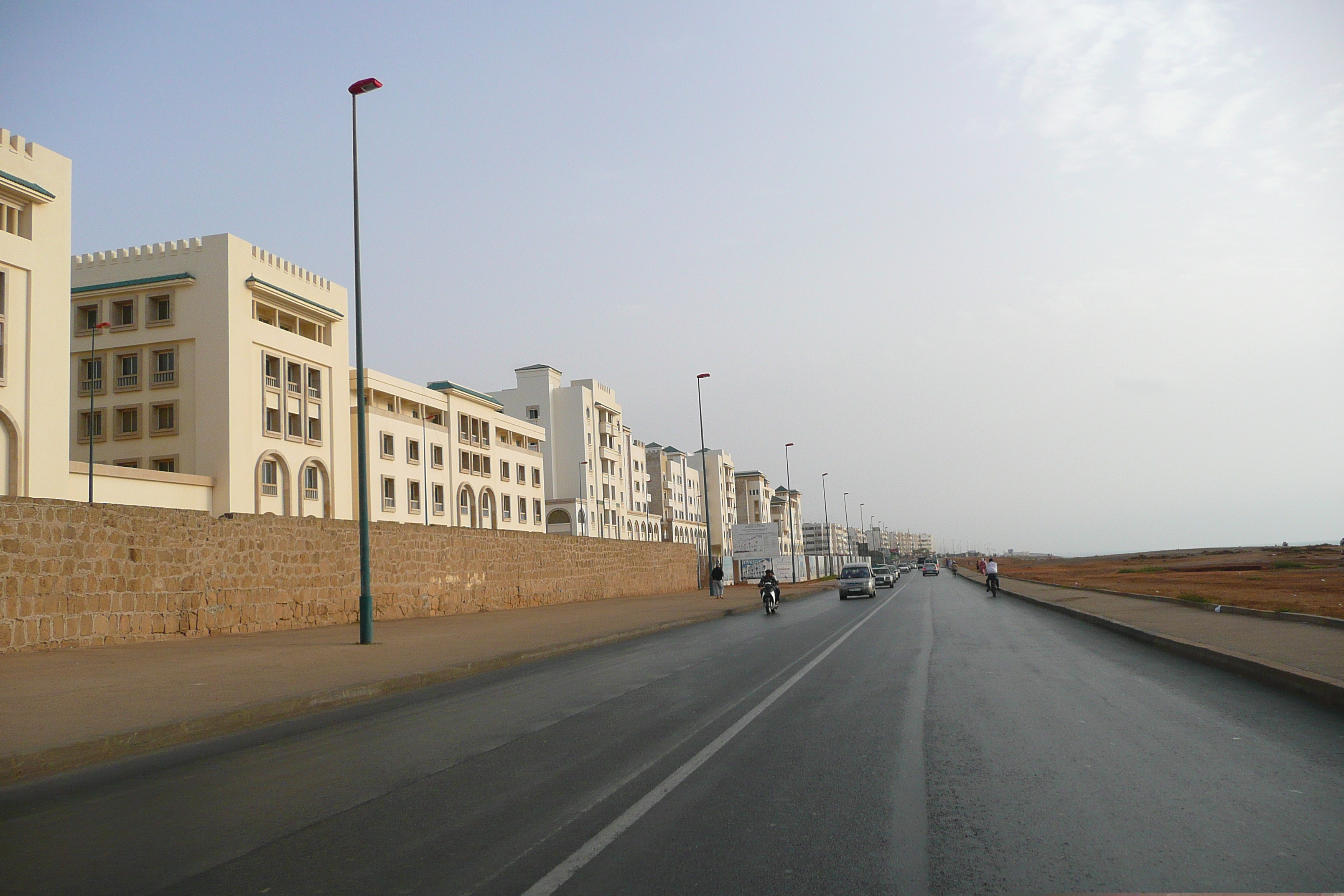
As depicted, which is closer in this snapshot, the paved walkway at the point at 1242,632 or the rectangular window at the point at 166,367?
the paved walkway at the point at 1242,632

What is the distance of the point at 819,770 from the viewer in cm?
689

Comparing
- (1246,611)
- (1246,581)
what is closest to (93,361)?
(1246,611)

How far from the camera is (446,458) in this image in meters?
65.9

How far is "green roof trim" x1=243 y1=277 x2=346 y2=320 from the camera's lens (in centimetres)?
4450

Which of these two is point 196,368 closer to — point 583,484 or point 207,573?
point 207,573

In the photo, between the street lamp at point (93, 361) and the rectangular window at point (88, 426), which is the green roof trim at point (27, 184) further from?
the rectangular window at point (88, 426)

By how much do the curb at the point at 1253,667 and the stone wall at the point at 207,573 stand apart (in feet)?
60.1

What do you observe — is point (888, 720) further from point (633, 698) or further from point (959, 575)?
point (959, 575)

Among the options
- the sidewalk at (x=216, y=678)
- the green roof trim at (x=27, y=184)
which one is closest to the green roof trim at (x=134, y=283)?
the green roof trim at (x=27, y=184)

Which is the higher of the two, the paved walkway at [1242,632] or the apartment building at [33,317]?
the apartment building at [33,317]

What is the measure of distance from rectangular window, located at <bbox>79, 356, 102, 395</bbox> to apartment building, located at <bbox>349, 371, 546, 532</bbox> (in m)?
12.3

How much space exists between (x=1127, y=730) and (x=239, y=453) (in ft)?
140

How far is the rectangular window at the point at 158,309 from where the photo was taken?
43938 millimetres

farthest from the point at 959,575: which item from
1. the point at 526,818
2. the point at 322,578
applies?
the point at 526,818
